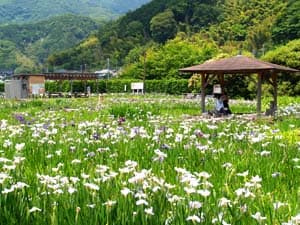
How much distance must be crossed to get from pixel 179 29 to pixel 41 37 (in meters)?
74.8

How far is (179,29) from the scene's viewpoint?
8788 centimetres

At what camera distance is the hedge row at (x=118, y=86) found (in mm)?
39719

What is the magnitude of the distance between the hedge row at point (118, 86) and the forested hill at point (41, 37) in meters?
83.2

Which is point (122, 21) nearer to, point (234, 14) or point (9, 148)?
point (234, 14)

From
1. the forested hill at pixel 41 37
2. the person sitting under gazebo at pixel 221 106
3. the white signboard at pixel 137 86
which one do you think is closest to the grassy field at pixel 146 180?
the person sitting under gazebo at pixel 221 106

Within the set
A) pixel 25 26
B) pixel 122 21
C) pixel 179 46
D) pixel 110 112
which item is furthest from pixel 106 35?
pixel 110 112

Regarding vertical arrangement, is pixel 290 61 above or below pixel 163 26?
below

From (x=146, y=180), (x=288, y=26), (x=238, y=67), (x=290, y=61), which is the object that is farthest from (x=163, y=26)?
(x=146, y=180)

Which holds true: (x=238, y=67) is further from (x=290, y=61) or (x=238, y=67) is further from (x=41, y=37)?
(x=41, y=37)

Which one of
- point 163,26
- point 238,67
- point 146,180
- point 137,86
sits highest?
point 163,26

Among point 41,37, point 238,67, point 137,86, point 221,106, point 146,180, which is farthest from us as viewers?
point 41,37

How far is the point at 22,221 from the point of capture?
2.60 metres

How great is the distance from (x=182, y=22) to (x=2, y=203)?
88.9m

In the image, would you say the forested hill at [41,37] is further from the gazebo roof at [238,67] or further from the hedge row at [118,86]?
the gazebo roof at [238,67]
